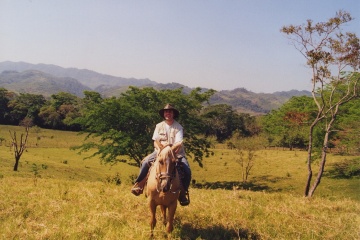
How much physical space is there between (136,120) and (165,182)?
79.3ft

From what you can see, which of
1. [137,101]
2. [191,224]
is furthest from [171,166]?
[137,101]

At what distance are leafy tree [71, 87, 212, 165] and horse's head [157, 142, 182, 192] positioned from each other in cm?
2208

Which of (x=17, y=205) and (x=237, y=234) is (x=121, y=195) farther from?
(x=237, y=234)

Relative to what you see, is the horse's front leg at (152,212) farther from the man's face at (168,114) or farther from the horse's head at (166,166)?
the man's face at (168,114)

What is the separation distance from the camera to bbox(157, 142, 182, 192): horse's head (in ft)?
23.1

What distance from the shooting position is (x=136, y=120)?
30781mm

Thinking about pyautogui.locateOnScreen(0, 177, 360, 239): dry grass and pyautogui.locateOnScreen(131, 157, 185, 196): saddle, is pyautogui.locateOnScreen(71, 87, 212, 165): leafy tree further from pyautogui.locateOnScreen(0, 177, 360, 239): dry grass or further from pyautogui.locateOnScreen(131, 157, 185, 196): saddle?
pyautogui.locateOnScreen(131, 157, 185, 196): saddle

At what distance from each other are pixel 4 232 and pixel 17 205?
2.25m

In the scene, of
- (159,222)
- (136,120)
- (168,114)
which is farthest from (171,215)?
(136,120)

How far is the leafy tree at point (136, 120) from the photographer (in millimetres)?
30016

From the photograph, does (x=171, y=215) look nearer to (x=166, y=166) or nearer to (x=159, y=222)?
(x=159, y=222)

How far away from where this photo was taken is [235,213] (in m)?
9.48

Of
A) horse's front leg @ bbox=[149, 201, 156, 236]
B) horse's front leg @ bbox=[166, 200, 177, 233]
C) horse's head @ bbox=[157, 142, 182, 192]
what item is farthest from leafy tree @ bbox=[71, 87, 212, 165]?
horse's head @ bbox=[157, 142, 182, 192]

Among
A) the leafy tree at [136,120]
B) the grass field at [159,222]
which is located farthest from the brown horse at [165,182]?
the leafy tree at [136,120]
